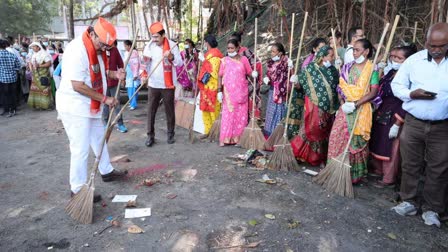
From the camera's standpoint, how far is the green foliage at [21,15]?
28.3 m

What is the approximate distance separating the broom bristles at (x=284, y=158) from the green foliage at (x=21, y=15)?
31289mm

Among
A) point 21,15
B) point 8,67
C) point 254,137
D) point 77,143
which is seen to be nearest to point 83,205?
point 77,143

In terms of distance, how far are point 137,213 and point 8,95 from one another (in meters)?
6.51

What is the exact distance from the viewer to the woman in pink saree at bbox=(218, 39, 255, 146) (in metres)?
5.32

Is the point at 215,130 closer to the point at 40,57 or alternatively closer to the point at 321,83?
the point at 321,83

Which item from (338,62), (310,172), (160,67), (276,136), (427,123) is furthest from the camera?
(160,67)

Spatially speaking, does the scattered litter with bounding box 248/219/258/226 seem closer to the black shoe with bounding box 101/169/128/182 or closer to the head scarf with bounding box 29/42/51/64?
the black shoe with bounding box 101/169/128/182

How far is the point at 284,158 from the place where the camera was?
4512 millimetres

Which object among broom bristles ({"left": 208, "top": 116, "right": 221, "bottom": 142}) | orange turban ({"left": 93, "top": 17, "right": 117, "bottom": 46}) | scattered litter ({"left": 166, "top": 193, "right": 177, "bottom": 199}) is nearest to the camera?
orange turban ({"left": 93, "top": 17, "right": 117, "bottom": 46})

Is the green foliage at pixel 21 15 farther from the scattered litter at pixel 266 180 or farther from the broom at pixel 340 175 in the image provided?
the broom at pixel 340 175

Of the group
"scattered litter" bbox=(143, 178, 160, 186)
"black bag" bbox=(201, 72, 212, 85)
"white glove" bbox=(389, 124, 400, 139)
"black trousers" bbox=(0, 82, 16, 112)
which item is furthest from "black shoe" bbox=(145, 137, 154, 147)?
"black trousers" bbox=(0, 82, 16, 112)

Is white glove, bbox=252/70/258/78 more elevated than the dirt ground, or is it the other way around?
white glove, bbox=252/70/258/78

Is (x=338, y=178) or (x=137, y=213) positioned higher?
(x=338, y=178)

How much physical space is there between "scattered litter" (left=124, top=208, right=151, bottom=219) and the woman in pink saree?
240cm
